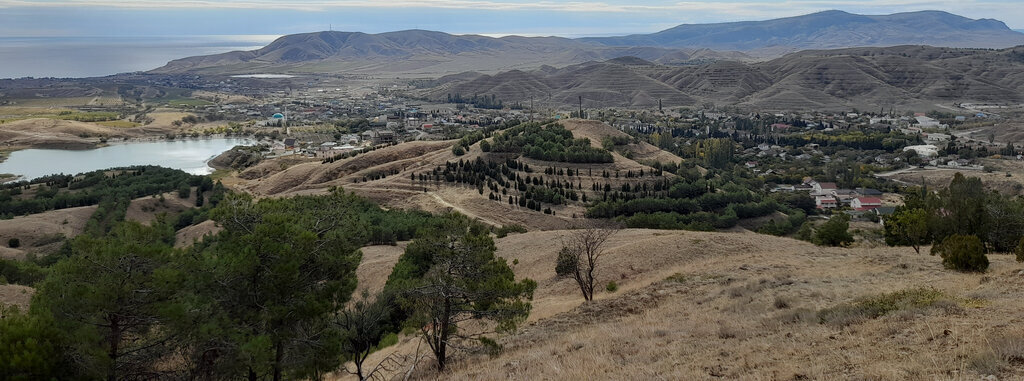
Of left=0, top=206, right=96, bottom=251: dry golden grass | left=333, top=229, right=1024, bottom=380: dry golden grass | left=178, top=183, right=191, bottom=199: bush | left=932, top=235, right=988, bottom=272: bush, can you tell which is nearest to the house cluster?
left=333, top=229, right=1024, bottom=380: dry golden grass

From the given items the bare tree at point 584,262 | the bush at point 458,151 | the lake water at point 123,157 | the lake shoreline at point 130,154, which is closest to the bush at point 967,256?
the bare tree at point 584,262

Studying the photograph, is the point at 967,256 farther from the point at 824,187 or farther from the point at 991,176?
the point at 991,176

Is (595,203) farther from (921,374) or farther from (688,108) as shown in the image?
(688,108)

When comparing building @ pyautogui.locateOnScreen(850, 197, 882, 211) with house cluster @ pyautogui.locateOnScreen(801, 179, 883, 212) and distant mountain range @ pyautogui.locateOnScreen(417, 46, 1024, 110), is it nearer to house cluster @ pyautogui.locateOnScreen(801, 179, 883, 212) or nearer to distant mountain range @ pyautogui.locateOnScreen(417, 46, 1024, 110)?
house cluster @ pyautogui.locateOnScreen(801, 179, 883, 212)

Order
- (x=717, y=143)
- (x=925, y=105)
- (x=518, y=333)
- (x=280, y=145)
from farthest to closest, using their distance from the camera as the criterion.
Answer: (x=925, y=105) < (x=280, y=145) < (x=717, y=143) < (x=518, y=333)

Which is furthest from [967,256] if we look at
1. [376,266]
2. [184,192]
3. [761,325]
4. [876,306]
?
[184,192]

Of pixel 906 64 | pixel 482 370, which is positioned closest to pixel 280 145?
pixel 482 370
